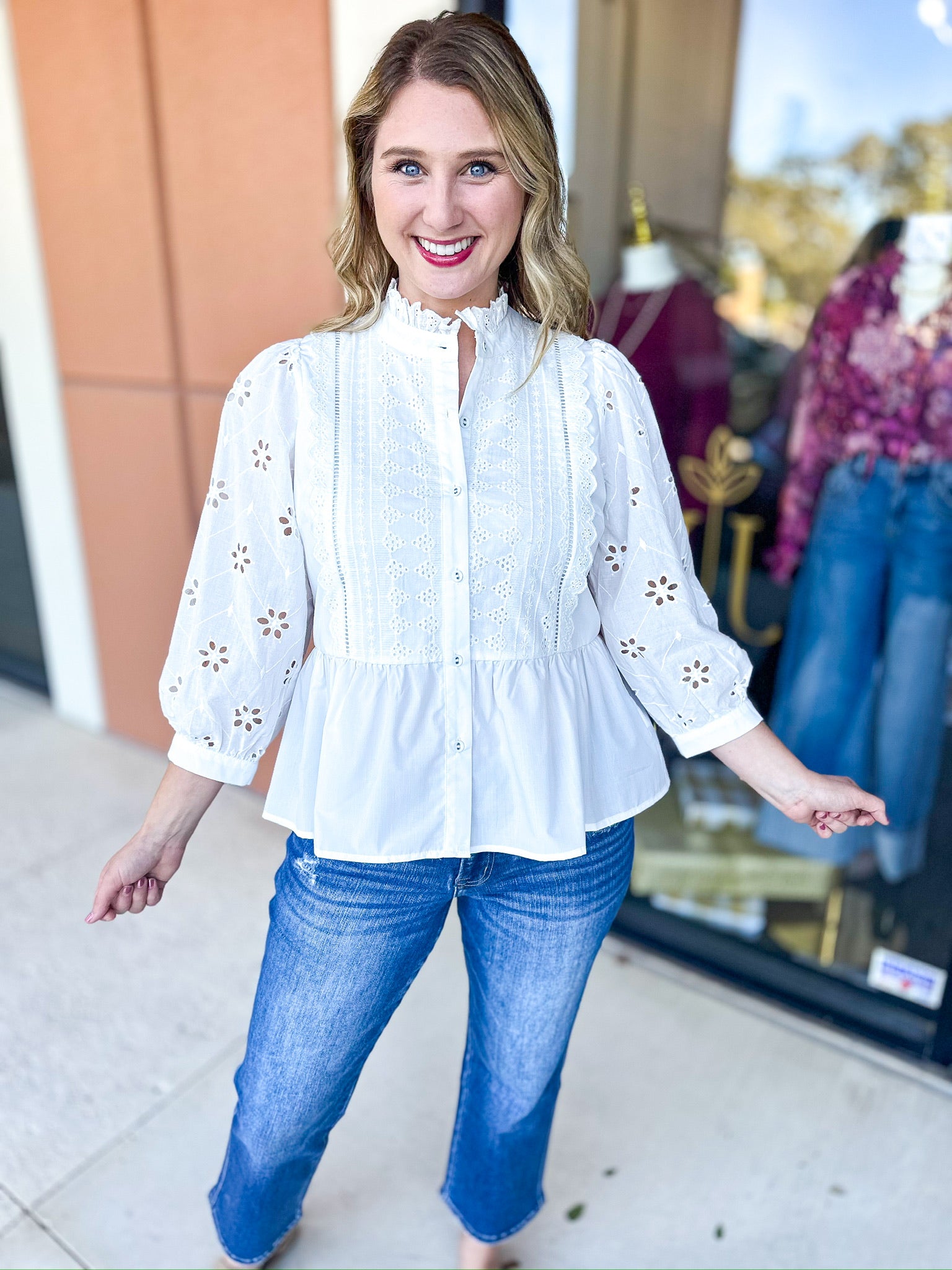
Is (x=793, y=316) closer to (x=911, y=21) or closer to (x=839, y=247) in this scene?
(x=839, y=247)

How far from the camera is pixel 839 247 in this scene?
2.38m

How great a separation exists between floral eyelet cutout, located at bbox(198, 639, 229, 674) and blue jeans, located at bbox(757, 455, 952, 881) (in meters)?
1.31

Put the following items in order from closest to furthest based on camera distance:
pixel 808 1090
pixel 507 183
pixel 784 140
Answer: pixel 507 183, pixel 808 1090, pixel 784 140

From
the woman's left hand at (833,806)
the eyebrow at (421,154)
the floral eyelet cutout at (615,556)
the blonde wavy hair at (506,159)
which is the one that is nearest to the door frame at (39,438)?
the blonde wavy hair at (506,159)

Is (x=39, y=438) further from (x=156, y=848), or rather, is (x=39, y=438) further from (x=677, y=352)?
(x=156, y=848)

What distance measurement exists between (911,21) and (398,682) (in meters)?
1.90

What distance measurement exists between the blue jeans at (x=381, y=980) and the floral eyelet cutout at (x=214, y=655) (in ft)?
0.73

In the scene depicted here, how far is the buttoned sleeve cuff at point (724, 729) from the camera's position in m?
1.02

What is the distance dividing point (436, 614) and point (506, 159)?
453mm

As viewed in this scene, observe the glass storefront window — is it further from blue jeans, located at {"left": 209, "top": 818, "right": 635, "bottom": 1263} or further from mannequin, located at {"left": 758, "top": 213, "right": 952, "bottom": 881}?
blue jeans, located at {"left": 209, "top": 818, "right": 635, "bottom": 1263}

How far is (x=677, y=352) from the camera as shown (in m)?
1.88

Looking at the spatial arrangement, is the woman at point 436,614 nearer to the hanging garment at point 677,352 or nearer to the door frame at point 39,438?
the hanging garment at point 677,352

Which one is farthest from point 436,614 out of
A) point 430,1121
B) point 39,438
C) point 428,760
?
point 39,438

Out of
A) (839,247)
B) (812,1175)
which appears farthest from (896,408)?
(812,1175)
